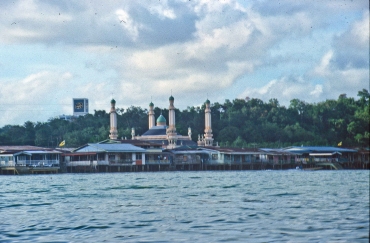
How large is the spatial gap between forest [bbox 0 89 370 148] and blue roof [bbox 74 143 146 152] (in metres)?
19.6

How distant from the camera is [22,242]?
1817 centimetres

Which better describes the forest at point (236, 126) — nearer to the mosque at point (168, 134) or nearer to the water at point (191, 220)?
the mosque at point (168, 134)

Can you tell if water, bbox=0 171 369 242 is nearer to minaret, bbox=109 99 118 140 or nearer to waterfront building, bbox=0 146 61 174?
waterfront building, bbox=0 146 61 174

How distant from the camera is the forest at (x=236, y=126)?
12425 cm

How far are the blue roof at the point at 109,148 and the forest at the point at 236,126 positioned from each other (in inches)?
771

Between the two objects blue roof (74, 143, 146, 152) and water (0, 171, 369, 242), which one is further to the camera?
blue roof (74, 143, 146, 152)

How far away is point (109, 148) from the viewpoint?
101m

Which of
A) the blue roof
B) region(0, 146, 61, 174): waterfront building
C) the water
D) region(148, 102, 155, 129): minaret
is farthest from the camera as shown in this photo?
region(148, 102, 155, 129): minaret

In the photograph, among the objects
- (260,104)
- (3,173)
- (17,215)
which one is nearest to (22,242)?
(17,215)

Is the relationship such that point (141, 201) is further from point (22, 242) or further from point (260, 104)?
point (260, 104)

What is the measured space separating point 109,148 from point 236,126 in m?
44.0

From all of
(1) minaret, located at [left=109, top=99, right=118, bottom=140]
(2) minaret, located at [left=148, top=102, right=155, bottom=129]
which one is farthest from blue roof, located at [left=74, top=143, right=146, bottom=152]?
(2) minaret, located at [left=148, top=102, right=155, bottom=129]

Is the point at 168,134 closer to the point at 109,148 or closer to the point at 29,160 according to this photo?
the point at 109,148

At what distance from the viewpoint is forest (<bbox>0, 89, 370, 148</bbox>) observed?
408 ft
